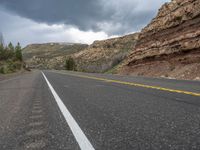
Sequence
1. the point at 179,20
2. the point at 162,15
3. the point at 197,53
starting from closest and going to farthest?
the point at 197,53 < the point at 179,20 < the point at 162,15

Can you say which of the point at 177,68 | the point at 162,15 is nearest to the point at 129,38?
the point at 162,15

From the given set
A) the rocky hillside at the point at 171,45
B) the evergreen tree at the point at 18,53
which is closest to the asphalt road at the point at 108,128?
the rocky hillside at the point at 171,45

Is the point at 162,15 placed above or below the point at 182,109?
above

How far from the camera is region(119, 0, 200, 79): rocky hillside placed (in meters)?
24.5

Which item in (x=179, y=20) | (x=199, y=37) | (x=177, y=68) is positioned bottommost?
(x=177, y=68)

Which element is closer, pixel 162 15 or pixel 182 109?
pixel 182 109

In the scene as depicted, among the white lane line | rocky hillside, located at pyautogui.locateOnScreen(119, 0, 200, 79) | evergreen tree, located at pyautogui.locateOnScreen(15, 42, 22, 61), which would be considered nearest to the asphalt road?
the white lane line

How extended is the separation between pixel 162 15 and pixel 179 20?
535 centimetres

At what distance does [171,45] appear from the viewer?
1137 inches

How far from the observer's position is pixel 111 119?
4.54 m

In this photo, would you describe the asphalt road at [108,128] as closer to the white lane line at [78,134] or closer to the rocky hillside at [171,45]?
the white lane line at [78,134]

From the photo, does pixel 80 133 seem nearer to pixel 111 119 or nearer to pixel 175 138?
pixel 111 119

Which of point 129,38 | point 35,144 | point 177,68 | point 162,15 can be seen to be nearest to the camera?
point 35,144

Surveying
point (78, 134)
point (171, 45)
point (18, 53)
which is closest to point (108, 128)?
point (78, 134)
